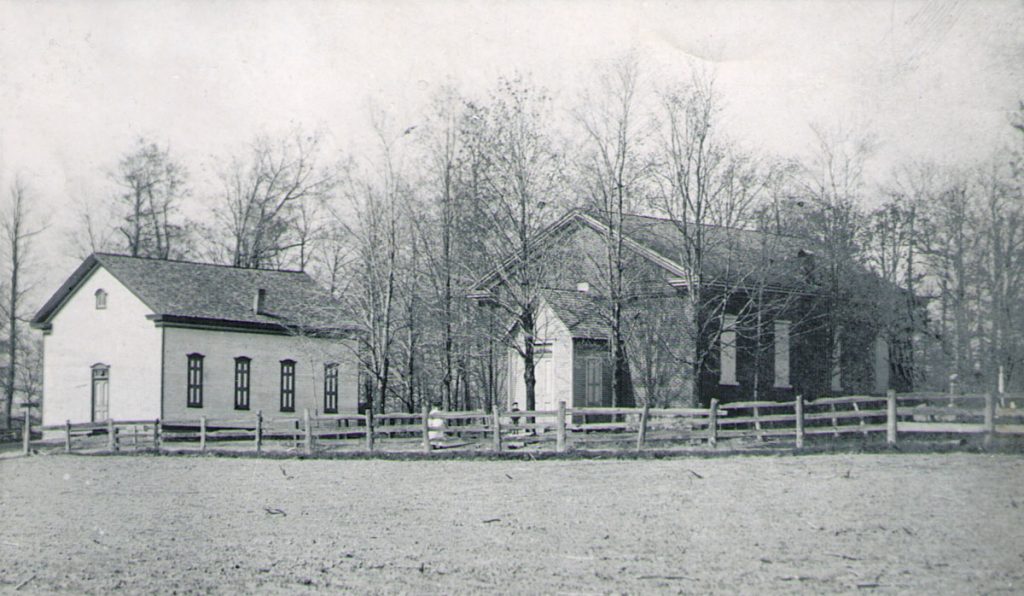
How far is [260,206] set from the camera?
189 ft

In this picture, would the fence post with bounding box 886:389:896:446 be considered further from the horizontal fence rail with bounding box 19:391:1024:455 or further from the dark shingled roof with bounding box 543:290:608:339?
the dark shingled roof with bounding box 543:290:608:339

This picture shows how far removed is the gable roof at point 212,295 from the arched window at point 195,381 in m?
1.34

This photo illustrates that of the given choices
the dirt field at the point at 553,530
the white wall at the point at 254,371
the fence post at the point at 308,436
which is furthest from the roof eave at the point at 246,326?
the dirt field at the point at 553,530

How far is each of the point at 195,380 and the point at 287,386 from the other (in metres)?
4.04

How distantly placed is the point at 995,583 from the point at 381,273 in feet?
89.6

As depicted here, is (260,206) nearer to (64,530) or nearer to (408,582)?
(64,530)

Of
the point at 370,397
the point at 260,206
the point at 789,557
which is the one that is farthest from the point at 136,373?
the point at 789,557

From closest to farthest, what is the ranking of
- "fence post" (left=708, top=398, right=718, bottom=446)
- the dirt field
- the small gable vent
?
the dirt field → "fence post" (left=708, top=398, right=718, bottom=446) → the small gable vent

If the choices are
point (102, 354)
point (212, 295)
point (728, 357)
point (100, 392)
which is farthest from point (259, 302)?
point (728, 357)

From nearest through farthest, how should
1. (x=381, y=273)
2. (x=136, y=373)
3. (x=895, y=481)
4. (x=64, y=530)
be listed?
(x=64, y=530)
(x=895, y=481)
(x=381, y=273)
(x=136, y=373)

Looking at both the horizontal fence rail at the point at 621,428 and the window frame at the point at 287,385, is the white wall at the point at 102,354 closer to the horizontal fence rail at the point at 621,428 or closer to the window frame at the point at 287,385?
the horizontal fence rail at the point at 621,428

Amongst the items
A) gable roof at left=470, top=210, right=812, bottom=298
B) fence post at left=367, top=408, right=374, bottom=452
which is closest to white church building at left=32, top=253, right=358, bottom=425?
fence post at left=367, top=408, right=374, bottom=452

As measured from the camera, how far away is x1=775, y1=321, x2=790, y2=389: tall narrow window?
33.4m

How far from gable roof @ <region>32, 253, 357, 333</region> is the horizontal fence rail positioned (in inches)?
198
